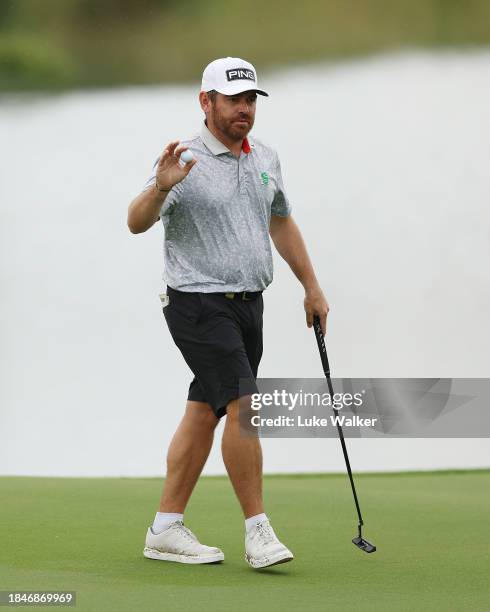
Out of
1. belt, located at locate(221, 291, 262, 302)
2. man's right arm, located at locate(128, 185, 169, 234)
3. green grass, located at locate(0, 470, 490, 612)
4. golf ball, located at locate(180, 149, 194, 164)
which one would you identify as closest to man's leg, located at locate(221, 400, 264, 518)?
green grass, located at locate(0, 470, 490, 612)

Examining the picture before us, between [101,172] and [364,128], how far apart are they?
1.23 metres

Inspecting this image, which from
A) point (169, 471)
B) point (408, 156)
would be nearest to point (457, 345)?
point (408, 156)

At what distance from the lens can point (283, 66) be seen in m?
5.99

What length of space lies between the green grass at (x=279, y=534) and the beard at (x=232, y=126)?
1.11 metres

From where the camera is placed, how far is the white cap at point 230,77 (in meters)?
3.38

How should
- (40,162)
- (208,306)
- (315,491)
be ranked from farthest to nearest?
(40,162) → (315,491) → (208,306)

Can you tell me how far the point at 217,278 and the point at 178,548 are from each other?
2.34 ft

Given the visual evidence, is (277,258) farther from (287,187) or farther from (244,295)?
(244,295)

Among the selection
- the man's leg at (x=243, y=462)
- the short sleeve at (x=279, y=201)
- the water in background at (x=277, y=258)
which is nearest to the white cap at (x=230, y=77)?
the short sleeve at (x=279, y=201)

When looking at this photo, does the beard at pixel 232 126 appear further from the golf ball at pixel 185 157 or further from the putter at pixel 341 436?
the putter at pixel 341 436

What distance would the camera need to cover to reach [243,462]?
3.24 m

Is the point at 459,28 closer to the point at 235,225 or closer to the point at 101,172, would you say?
the point at 101,172

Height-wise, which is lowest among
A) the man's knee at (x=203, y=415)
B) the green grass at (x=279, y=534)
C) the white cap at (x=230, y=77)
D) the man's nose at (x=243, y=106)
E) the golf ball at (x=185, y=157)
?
the green grass at (x=279, y=534)

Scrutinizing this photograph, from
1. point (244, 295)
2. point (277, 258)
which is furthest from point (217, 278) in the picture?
point (277, 258)
